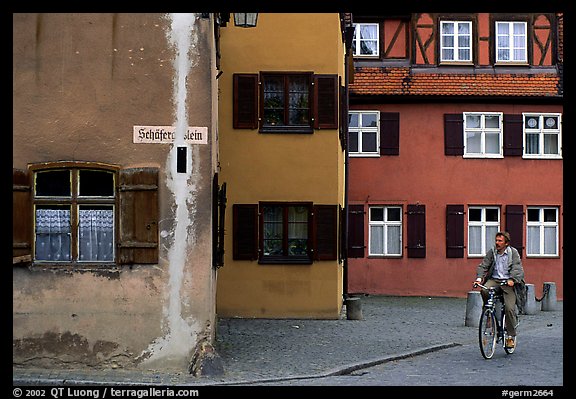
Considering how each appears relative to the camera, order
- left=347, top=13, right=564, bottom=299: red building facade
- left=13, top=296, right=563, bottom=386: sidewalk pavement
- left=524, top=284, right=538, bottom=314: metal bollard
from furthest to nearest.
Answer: left=347, top=13, right=564, bottom=299: red building facade, left=524, top=284, right=538, bottom=314: metal bollard, left=13, top=296, right=563, bottom=386: sidewalk pavement

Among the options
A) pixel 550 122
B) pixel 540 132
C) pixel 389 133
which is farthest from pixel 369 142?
pixel 550 122

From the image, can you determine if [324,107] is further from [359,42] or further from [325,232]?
[359,42]

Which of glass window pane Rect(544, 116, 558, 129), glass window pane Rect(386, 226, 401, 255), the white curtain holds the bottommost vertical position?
glass window pane Rect(386, 226, 401, 255)

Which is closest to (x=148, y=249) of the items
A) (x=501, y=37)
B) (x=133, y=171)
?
(x=133, y=171)

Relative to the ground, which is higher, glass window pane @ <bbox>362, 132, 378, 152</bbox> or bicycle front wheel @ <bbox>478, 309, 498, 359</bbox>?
glass window pane @ <bbox>362, 132, 378, 152</bbox>

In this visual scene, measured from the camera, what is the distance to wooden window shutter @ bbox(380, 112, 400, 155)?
32.4m

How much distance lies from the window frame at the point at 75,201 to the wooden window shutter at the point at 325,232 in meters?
9.25

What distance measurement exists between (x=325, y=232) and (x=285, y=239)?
86 cm

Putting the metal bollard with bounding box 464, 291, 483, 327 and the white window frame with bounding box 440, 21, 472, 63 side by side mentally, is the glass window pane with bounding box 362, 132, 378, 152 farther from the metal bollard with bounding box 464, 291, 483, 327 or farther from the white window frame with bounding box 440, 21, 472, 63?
the metal bollard with bounding box 464, 291, 483, 327

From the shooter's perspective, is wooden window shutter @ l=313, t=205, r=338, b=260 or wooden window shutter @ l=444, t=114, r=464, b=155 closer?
wooden window shutter @ l=313, t=205, r=338, b=260

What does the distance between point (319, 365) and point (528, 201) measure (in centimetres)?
1978

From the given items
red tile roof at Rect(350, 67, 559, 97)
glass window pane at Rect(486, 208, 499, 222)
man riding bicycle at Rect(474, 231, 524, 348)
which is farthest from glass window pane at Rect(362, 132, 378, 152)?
man riding bicycle at Rect(474, 231, 524, 348)

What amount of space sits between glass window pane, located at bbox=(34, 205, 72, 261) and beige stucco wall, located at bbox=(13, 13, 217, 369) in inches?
9.7

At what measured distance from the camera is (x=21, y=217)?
13.5 metres
